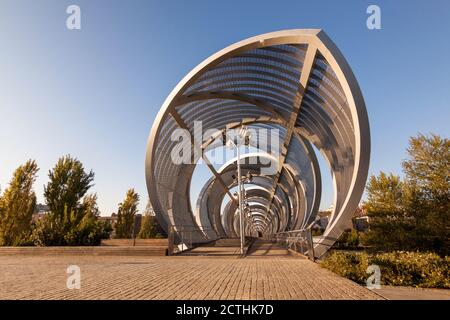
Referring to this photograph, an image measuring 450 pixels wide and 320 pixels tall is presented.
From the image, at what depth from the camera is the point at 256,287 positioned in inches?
221

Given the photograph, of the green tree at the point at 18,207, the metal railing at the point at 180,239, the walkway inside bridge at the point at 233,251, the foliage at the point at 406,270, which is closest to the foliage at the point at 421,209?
the walkway inside bridge at the point at 233,251

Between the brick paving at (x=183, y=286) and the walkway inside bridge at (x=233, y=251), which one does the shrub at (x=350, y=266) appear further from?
the walkway inside bridge at (x=233, y=251)

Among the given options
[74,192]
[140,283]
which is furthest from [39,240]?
[140,283]

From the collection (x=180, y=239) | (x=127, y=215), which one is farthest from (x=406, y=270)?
(x=127, y=215)

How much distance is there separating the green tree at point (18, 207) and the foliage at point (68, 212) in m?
2.21

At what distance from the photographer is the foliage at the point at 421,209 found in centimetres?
1320

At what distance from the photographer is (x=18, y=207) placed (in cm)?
1841

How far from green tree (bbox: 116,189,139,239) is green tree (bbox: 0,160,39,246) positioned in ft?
24.7

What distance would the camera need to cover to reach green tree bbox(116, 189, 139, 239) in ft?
82.4

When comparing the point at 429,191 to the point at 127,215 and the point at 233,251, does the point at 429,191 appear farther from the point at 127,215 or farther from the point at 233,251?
the point at 127,215

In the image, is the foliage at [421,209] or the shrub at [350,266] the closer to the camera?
the shrub at [350,266]

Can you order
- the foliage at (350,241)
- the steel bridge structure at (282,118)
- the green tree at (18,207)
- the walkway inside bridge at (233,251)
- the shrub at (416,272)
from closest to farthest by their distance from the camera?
the shrub at (416,272) → the steel bridge structure at (282,118) → the walkway inside bridge at (233,251) → the green tree at (18,207) → the foliage at (350,241)
